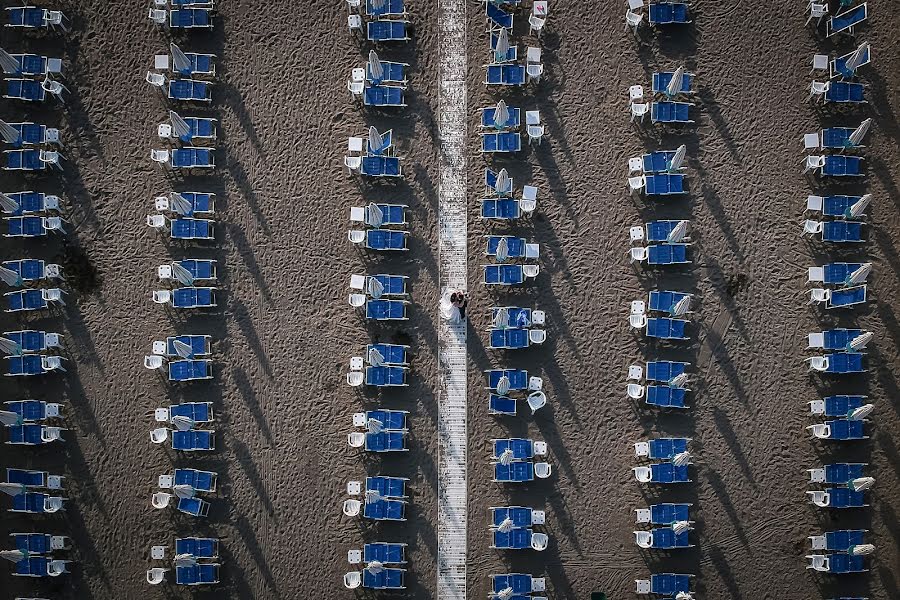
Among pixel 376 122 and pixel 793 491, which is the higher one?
pixel 376 122

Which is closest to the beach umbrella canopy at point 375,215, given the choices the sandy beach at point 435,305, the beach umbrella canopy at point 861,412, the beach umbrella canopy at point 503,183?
the sandy beach at point 435,305

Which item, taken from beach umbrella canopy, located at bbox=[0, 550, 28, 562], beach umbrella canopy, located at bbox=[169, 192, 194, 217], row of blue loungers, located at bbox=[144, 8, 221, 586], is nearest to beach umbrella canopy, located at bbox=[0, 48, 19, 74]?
row of blue loungers, located at bbox=[144, 8, 221, 586]

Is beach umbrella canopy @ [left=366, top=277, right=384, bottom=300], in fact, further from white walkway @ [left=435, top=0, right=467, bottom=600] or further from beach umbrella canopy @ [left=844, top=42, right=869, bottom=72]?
beach umbrella canopy @ [left=844, top=42, right=869, bottom=72]

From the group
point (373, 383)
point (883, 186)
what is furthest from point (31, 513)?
point (883, 186)

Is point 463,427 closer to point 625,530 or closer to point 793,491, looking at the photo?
point 625,530

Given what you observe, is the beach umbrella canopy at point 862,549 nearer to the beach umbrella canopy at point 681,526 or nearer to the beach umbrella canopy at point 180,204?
the beach umbrella canopy at point 681,526

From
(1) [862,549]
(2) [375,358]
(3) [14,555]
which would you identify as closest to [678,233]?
(2) [375,358]
